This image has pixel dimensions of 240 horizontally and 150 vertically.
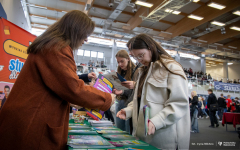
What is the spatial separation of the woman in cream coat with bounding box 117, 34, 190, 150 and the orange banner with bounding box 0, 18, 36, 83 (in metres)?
2.05

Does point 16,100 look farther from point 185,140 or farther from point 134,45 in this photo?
Result: point 185,140

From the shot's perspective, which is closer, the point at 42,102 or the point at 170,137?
the point at 42,102

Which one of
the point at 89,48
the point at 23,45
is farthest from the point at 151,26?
the point at 23,45

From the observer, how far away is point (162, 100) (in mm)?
1092

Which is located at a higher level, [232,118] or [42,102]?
[42,102]

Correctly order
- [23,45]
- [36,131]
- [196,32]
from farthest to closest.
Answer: [196,32]
[23,45]
[36,131]

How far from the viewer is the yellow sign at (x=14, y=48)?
2.28 m

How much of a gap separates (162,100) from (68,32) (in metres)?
0.76

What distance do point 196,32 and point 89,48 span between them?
37.7 ft

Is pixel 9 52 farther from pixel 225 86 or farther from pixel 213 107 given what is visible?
pixel 225 86

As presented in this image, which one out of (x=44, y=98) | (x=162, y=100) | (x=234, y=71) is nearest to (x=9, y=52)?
(x=44, y=98)

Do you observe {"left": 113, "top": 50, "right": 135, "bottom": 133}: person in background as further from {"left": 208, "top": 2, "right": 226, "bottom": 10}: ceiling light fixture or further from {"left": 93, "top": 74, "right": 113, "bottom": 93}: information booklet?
{"left": 208, "top": 2, "right": 226, "bottom": 10}: ceiling light fixture

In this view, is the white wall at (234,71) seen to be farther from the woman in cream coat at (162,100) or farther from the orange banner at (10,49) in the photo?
the orange banner at (10,49)

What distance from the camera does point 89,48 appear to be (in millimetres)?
18422
